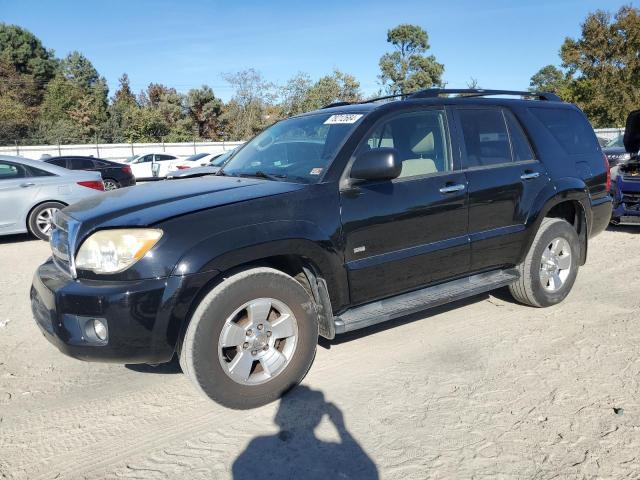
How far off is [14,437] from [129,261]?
1.21 m

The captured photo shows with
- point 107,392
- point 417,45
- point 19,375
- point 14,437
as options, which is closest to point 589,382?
point 107,392

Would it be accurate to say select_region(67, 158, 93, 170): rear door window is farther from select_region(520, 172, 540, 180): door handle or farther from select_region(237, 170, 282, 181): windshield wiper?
select_region(520, 172, 540, 180): door handle

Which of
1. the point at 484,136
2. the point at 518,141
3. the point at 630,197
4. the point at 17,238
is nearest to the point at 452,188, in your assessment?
the point at 484,136

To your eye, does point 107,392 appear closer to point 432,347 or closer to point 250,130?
point 432,347

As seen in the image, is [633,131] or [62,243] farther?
[633,131]

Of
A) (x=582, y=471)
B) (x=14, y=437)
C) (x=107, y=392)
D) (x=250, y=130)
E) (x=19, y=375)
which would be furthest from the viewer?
(x=250, y=130)

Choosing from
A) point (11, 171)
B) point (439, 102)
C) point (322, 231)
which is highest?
point (439, 102)

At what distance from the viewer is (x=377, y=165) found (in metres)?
3.33

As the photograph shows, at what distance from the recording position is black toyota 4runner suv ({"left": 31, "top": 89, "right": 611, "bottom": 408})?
9.34 feet

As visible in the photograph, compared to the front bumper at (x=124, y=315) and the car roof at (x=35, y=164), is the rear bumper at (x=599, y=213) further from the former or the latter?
the car roof at (x=35, y=164)

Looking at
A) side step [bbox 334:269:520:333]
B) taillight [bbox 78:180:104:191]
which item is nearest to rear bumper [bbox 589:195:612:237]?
side step [bbox 334:269:520:333]

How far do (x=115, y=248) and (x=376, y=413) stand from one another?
5.78 feet

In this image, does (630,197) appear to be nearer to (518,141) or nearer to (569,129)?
(569,129)

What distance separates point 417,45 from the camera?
4806cm
